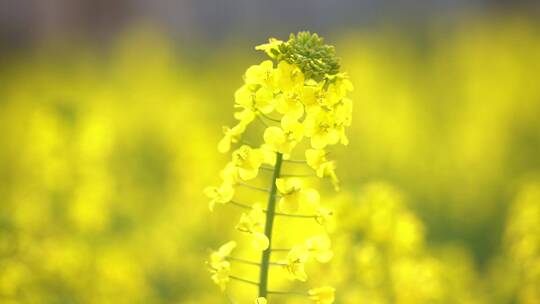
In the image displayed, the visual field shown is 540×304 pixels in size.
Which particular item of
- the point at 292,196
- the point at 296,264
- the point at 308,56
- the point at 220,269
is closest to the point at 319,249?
the point at 296,264

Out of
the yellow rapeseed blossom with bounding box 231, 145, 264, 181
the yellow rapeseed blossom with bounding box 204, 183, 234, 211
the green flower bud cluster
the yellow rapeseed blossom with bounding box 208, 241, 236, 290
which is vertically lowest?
the yellow rapeseed blossom with bounding box 208, 241, 236, 290

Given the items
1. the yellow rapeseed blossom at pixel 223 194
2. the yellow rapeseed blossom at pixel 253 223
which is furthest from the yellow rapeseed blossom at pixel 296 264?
the yellow rapeseed blossom at pixel 223 194

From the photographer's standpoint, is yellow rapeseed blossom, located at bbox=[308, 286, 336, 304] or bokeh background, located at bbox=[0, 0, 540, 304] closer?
yellow rapeseed blossom, located at bbox=[308, 286, 336, 304]

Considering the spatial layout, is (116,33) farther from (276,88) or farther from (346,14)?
(276,88)

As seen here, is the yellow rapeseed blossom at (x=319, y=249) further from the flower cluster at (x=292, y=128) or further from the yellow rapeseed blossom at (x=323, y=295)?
the yellow rapeseed blossom at (x=323, y=295)

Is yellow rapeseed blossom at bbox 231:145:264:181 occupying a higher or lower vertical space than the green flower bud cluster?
lower

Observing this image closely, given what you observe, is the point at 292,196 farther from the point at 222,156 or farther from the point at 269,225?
the point at 222,156

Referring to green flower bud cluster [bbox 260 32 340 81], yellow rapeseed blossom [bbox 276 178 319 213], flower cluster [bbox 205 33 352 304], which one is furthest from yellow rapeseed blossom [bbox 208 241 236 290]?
green flower bud cluster [bbox 260 32 340 81]

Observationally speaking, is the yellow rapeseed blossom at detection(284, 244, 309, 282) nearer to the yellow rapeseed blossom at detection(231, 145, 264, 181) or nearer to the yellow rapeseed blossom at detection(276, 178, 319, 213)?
the yellow rapeseed blossom at detection(276, 178, 319, 213)

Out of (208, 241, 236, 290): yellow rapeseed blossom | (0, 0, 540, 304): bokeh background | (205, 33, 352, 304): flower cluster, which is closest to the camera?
(205, 33, 352, 304): flower cluster
